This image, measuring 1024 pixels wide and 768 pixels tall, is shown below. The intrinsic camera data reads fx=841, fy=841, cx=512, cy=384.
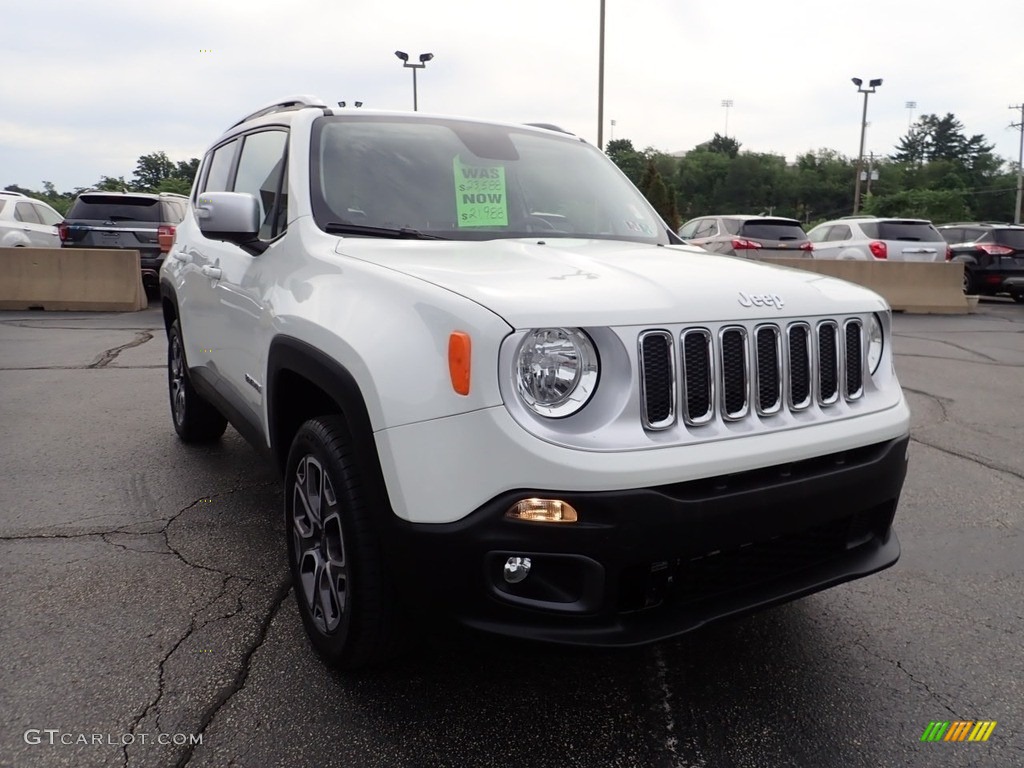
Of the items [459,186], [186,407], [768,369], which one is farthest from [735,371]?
[186,407]

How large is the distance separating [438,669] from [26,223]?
1528 cm

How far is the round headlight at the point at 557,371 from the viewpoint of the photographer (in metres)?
2.06

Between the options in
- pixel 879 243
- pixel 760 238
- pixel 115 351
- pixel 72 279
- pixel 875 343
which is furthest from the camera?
pixel 879 243

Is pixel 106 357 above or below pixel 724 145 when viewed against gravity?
below

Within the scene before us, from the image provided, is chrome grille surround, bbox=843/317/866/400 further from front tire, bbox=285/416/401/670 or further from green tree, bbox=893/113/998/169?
green tree, bbox=893/113/998/169

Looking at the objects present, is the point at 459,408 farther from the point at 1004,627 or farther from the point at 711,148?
the point at 711,148

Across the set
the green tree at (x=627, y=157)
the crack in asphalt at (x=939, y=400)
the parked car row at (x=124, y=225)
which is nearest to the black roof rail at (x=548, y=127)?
the crack in asphalt at (x=939, y=400)

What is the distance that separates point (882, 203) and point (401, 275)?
3027 inches

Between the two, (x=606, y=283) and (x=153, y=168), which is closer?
(x=606, y=283)

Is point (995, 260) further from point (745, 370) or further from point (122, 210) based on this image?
point (745, 370)

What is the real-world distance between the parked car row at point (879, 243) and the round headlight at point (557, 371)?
42.6 ft

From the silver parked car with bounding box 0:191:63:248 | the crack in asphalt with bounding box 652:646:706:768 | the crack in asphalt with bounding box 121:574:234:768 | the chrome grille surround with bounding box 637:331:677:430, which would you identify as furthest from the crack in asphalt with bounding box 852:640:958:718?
the silver parked car with bounding box 0:191:63:248

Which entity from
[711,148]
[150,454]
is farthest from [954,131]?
[150,454]

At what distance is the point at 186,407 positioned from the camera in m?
5.06
